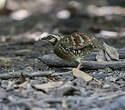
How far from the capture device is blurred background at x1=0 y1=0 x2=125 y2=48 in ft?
33.8

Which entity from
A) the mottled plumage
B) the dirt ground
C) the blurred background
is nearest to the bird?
the mottled plumage

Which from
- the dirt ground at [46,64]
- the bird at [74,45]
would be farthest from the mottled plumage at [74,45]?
the dirt ground at [46,64]

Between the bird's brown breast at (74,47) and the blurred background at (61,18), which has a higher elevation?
the blurred background at (61,18)

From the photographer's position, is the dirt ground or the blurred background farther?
the blurred background

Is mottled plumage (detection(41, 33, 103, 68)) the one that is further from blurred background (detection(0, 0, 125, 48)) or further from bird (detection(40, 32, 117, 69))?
blurred background (detection(0, 0, 125, 48))

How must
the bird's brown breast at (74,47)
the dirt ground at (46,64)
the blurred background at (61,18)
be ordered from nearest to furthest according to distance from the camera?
the dirt ground at (46,64), the bird's brown breast at (74,47), the blurred background at (61,18)

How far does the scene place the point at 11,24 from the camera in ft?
38.5

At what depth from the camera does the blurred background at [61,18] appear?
10297 millimetres

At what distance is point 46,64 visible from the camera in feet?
18.8

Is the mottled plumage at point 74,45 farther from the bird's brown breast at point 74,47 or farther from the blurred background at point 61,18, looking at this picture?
the blurred background at point 61,18

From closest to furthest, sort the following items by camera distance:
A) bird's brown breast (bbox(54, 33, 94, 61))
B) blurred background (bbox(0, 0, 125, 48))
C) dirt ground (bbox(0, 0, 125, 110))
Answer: dirt ground (bbox(0, 0, 125, 110)) < bird's brown breast (bbox(54, 33, 94, 61)) < blurred background (bbox(0, 0, 125, 48))

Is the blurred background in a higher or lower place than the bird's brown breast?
higher

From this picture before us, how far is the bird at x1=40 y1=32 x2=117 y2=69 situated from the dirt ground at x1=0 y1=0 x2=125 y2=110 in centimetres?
22

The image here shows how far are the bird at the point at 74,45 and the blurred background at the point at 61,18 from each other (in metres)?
3.44
